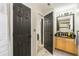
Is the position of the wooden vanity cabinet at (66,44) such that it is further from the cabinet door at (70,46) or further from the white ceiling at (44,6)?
the white ceiling at (44,6)

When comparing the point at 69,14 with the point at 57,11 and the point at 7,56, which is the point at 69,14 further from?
the point at 7,56

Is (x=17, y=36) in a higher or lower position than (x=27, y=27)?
lower

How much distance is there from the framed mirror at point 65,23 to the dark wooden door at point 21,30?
18.0 inches

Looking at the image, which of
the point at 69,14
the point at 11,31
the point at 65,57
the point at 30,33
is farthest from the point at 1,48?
the point at 69,14

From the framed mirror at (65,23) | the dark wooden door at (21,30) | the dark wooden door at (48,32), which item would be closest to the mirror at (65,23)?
the framed mirror at (65,23)

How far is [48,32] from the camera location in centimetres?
164

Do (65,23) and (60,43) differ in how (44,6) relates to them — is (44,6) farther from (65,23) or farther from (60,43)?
(60,43)

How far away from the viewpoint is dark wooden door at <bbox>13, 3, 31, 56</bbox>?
1549 mm

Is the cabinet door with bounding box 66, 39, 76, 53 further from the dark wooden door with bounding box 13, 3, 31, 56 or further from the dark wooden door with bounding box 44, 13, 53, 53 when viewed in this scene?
the dark wooden door with bounding box 13, 3, 31, 56

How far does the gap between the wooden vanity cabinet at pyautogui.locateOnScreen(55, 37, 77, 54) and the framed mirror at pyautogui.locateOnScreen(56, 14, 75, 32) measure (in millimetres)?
149

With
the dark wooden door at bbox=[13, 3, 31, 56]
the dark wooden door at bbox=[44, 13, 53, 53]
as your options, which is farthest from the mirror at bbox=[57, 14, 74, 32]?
the dark wooden door at bbox=[13, 3, 31, 56]

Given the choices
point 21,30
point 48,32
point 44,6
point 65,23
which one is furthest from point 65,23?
point 21,30

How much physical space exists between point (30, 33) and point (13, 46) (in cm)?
32

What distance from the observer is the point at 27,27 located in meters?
1.61
